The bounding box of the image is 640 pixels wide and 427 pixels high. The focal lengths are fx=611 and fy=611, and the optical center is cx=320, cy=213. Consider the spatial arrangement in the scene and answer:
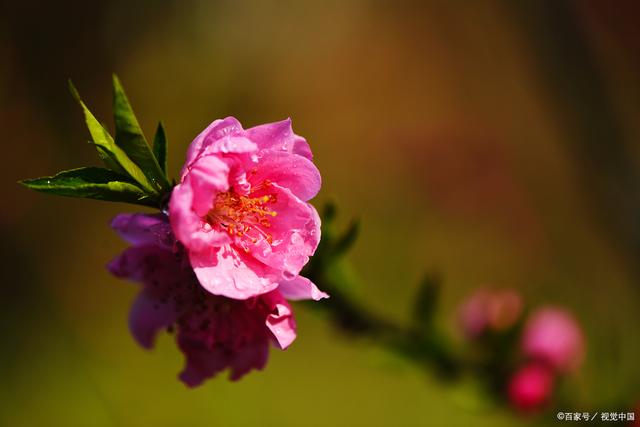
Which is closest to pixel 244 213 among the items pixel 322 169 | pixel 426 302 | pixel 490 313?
pixel 426 302

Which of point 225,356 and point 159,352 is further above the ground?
point 225,356

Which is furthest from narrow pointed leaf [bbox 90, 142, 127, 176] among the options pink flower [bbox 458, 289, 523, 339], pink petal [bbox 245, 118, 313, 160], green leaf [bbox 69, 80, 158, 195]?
pink flower [bbox 458, 289, 523, 339]

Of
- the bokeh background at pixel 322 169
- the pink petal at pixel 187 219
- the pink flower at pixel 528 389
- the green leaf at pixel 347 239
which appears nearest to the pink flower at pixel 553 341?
the pink flower at pixel 528 389

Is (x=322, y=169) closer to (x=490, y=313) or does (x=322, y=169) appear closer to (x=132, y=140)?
(x=490, y=313)

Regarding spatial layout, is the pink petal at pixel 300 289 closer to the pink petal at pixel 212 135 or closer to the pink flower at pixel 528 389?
the pink petal at pixel 212 135

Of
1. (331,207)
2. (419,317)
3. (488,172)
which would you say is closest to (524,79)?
(488,172)

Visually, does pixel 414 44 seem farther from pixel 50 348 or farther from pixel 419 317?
pixel 419 317
